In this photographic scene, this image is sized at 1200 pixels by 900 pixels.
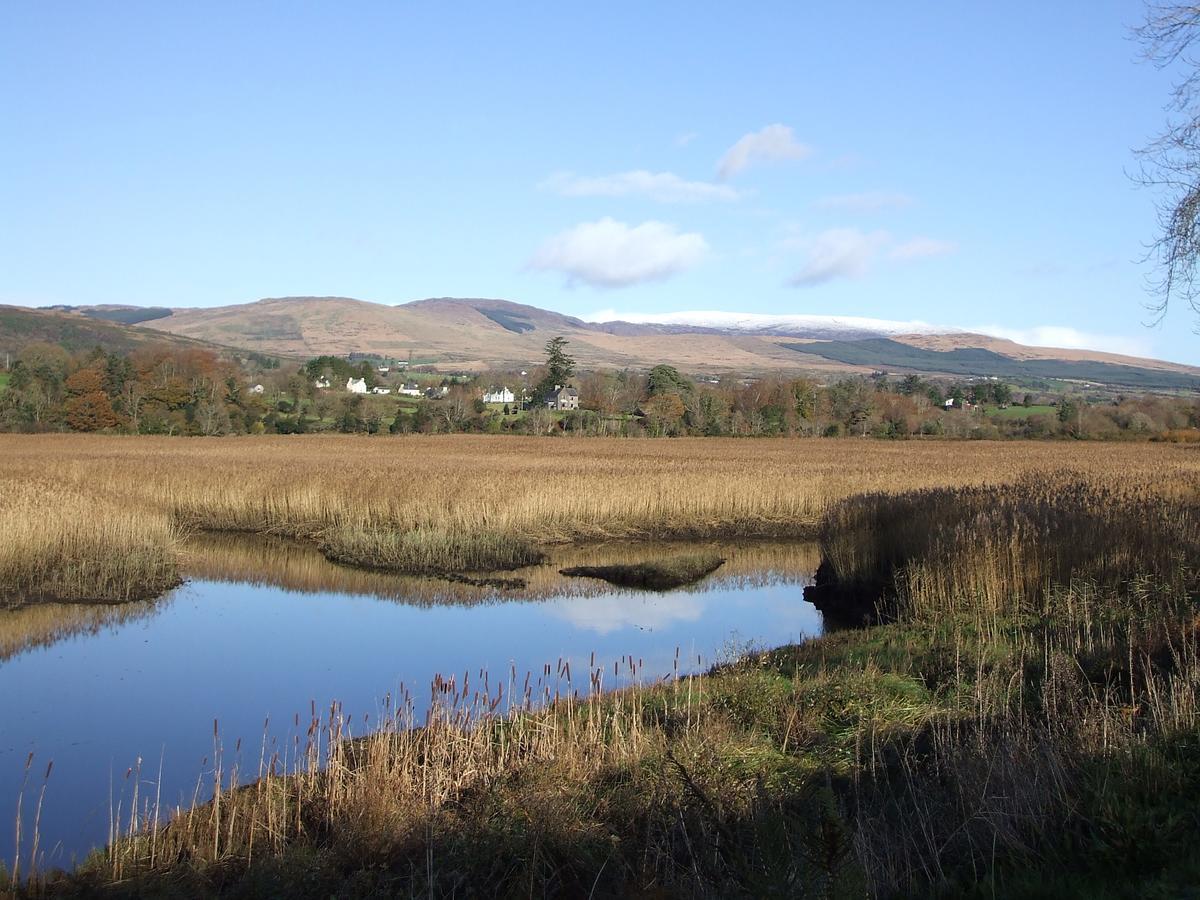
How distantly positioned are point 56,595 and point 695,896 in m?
15.8

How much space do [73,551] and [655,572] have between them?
1089 centimetres

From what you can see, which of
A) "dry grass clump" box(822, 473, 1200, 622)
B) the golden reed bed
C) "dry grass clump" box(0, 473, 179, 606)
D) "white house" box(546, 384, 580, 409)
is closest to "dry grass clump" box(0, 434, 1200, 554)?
the golden reed bed

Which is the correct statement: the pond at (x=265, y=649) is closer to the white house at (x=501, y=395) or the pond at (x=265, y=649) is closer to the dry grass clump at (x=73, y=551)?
the dry grass clump at (x=73, y=551)

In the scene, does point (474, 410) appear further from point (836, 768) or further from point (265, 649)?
point (836, 768)

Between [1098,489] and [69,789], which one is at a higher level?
[1098,489]

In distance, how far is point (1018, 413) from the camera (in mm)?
96375

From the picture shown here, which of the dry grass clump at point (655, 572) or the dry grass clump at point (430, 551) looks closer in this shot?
the dry grass clump at point (655, 572)

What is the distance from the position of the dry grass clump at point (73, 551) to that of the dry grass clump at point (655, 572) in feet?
26.3

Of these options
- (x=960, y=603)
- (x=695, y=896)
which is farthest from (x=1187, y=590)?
(x=695, y=896)

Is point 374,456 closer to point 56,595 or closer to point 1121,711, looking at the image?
point 56,595

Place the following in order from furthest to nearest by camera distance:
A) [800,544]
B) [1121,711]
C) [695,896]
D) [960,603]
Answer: [800,544]
[960,603]
[1121,711]
[695,896]

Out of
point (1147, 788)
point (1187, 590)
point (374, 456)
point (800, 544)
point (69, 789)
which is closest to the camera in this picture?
point (1147, 788)

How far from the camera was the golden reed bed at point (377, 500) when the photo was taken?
18.9 metres

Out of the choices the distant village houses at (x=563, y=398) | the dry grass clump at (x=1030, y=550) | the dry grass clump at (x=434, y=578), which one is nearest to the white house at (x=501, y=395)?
the distant village houses at (x=563, y=398)
